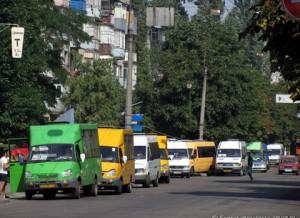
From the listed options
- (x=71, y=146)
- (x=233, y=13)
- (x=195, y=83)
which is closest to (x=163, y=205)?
(x=71, y=146)

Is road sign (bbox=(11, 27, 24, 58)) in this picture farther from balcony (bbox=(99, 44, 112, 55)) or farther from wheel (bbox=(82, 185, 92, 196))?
balcony (bbox=(99, 44, 112, 55))

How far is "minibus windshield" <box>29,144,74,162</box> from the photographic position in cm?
3550

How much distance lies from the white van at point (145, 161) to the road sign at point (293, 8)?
34.5 m

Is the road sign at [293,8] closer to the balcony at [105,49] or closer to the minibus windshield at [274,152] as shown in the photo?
the balcony at [105,49]

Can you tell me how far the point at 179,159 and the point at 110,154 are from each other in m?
29.2

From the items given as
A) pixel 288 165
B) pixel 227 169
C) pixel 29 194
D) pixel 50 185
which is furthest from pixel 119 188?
Answer: pixel 288 165

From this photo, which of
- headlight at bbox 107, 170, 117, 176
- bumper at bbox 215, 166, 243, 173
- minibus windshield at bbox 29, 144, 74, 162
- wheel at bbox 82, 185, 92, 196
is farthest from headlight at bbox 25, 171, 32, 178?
bumper at bbox 215, 166, 243, 173

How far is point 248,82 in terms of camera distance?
9431cm

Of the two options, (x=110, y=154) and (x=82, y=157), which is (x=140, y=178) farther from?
(x=82, y=157)

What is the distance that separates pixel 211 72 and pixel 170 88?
13.4 ft

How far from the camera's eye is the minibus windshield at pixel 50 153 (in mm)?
35500

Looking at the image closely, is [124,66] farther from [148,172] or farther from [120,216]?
[120,216]

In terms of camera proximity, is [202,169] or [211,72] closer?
[202,169]

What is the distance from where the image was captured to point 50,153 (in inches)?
1403
